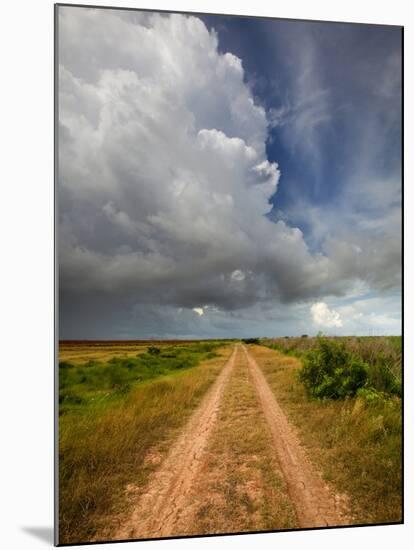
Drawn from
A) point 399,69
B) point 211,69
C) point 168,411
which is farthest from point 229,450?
point 399,69

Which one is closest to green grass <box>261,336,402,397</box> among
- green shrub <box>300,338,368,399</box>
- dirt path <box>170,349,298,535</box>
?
green shrub <box>300,338,368,399</box>

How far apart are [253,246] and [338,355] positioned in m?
1.39

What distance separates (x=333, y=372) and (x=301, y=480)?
3.70 feet

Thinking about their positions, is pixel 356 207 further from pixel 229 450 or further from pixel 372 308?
pixel 229 450

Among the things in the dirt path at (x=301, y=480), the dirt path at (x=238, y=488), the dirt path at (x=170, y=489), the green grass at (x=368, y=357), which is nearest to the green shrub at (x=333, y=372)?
the green grass at (x=368, y=357)

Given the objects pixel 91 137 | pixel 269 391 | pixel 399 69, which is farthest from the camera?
pixel 399 69

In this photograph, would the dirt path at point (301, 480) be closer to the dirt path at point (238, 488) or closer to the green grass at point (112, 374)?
the dirt path at point (238, 488)

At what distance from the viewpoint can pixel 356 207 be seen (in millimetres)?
5207

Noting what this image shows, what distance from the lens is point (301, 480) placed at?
4.66 metres

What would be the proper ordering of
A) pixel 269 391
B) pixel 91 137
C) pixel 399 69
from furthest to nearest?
pixel 399 69, pixel 269 391, pixel 91 137

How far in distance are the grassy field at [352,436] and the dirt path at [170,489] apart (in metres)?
0.86

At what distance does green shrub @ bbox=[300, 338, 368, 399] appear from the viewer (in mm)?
5160

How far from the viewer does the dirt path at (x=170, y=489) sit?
441 centimetres

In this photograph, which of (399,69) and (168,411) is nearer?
(168,411)
